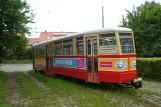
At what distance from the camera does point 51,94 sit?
11.9 metres

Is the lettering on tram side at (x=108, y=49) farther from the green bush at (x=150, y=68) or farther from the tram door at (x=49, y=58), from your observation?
the tram door at (x=49, y=58)

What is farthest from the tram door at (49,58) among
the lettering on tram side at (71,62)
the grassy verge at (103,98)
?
the grassy verge at (103,98)

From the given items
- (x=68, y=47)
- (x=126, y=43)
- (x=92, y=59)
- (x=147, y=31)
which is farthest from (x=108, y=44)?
(x=147, y=31)

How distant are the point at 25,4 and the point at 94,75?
1002 centimetres

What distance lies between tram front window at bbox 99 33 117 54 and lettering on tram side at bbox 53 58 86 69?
153cm

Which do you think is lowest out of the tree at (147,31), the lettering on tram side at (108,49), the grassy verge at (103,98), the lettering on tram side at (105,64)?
the grassy verge at (103,98)

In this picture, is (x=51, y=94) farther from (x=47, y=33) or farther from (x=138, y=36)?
(x=47, y=33)

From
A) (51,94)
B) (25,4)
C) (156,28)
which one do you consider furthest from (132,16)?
(51,94)

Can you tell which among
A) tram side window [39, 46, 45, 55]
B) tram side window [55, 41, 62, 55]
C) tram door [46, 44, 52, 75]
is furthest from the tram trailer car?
tram side window [39, 46, 45, 55]

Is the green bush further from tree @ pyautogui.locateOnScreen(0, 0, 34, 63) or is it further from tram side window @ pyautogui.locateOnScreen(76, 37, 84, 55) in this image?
tree @ pyautogui.locateOnScreen(0, 0, 34, 63)

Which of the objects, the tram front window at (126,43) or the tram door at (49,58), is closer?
the tram front window at (126,43)

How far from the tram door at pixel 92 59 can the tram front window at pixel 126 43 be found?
1384 mm

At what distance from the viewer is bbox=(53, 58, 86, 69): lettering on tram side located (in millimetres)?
14424

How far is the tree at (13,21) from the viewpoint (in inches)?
768
